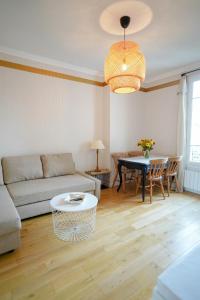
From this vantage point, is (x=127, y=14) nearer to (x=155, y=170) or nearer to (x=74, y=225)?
(x=155, y=170)

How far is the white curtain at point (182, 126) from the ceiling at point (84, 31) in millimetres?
501

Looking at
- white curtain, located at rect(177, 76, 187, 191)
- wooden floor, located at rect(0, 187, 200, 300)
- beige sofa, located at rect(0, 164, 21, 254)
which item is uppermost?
white curtain, located at rect(177, 76, 187, 191)

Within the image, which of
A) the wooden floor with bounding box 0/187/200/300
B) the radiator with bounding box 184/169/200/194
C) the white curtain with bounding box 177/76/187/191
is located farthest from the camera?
the white curtain with bounding box 177/76/187/191

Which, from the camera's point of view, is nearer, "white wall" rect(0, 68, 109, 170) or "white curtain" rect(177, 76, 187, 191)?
"white wall" rect(0, 68, 109, 170)

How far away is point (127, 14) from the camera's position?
75.1 inches

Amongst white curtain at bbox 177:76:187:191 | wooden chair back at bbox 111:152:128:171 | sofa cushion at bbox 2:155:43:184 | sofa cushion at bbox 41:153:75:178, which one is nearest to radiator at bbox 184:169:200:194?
white curtain at bbox 177:76:187:191

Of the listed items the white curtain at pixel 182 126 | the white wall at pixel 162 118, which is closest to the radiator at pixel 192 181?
the white curtain at pixel 182 126

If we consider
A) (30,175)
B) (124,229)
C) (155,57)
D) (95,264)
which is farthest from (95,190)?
(155,57)

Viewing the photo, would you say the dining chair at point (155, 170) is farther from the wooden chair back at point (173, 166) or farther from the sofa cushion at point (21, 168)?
the sofa cushion at point (21, 168)

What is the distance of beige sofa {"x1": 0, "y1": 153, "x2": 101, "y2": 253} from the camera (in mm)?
1836

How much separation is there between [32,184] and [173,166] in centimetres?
268

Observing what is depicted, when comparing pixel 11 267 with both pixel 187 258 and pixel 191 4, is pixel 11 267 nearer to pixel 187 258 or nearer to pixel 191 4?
pixel 187 258

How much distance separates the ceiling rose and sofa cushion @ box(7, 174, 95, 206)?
2.30m

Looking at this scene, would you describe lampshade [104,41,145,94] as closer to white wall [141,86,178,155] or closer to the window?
the window
